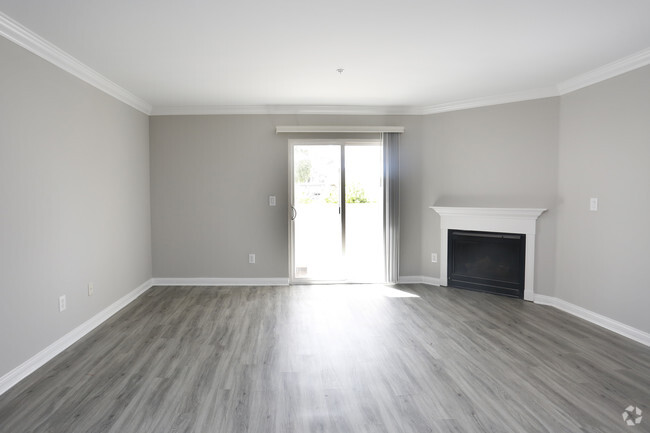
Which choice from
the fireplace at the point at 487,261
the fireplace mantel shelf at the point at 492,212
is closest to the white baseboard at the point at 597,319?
the fireplace at the point at 487,261

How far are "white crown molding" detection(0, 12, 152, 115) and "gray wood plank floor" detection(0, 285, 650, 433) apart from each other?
7.75ft

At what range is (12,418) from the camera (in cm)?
204

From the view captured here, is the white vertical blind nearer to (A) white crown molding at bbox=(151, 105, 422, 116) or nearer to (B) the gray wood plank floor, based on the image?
(A) white crown molding at bbox=(151, 105, 422, 116)

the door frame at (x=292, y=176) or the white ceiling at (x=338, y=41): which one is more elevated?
the white ceiling at (x=338, y=41)

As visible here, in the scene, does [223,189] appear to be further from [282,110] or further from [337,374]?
[337,374]

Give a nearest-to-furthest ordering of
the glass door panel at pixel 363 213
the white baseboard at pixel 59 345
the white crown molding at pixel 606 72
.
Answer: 1. the white baseboard at pixel 59 345
2. the white crown molding at pixel 606 72
3. the glass door panel at pixel 363 213

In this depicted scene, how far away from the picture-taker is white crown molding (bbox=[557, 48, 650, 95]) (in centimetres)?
304

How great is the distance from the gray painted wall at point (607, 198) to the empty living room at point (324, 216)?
22 mm

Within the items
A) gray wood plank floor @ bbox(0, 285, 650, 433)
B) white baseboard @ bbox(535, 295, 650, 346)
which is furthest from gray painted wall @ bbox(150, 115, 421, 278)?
white baseboard @ bbox(535, 295, 650, 346)

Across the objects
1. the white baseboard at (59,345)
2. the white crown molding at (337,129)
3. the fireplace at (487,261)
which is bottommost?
the white baseboard at (59,345)

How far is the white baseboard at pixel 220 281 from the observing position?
492 centimetres

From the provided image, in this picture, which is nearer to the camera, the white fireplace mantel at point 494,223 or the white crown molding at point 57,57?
the white crown molding at point 57,57

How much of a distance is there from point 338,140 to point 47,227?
3384 mm

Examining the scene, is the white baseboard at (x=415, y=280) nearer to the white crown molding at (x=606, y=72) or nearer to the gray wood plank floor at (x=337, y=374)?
the gray wood plank floor at (x=337, y=374)
